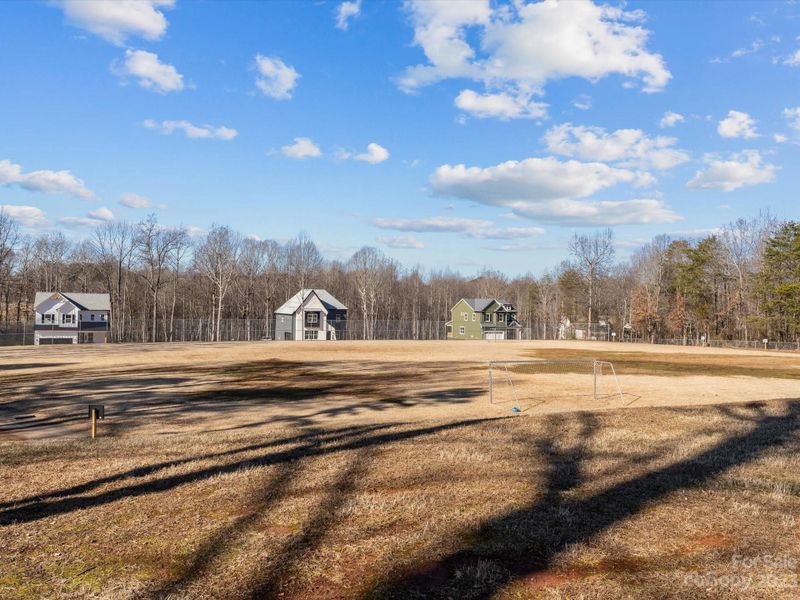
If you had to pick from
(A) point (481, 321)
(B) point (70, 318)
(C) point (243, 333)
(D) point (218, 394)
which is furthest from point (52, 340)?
(A) point (481, 321)

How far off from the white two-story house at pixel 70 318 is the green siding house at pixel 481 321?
56.6 meters

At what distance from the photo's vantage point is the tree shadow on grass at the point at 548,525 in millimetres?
4500

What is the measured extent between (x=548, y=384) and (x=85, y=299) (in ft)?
236

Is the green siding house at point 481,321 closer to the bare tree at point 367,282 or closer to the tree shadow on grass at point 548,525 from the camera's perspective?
the bare tree at point 367,282

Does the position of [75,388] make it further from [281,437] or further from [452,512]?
[452,512]

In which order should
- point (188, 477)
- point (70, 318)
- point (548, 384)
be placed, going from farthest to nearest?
point (70, 318)
point (548, 384)
point (188, 477)

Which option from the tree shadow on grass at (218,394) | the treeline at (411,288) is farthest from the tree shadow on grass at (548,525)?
the treeline at (411,288)

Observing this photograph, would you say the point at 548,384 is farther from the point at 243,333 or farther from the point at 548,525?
the point at 243,333

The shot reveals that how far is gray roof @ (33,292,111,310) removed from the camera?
7312 centimetres

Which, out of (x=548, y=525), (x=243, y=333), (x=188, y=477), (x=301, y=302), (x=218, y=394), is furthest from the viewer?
(x=301, y=302)

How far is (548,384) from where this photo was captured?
1023 inches

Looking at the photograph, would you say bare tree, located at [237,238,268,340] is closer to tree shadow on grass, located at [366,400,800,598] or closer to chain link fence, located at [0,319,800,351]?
chain link fence, located at [0,319,800,351]

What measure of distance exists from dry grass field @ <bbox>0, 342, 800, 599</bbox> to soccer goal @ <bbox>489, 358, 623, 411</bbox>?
666 cm

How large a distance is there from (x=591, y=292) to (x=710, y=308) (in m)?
18.2
